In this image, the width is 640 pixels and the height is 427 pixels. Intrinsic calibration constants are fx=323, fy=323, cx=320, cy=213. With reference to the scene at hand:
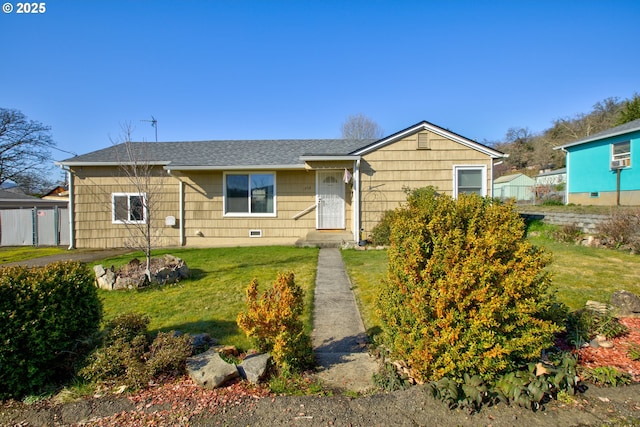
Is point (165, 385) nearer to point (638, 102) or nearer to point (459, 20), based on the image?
point (459, 20)

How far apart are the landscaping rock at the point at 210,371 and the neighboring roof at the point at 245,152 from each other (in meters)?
8.25

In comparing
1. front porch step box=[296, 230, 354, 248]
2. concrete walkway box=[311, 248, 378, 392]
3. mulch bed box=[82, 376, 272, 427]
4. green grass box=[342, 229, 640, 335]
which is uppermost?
front porch step box=[296, 230, 354, 248]

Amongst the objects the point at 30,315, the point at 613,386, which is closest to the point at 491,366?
the point at 613,386

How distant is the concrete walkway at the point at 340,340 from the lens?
292 cm

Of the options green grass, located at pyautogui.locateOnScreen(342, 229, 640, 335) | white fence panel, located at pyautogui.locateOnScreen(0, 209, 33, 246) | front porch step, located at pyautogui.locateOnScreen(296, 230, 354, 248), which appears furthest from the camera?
white fence panel, located at pyautogui.locateOnScreen(0, 209, 33, 246)

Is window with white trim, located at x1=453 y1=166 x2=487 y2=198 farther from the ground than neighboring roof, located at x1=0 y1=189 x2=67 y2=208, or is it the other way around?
window with white trim, located at x1=453 y1=166 x2=487 y2=198

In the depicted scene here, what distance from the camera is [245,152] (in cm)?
1312

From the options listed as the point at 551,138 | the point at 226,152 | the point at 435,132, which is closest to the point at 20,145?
the point at 226,152

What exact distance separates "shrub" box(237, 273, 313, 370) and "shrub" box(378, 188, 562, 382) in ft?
2.88

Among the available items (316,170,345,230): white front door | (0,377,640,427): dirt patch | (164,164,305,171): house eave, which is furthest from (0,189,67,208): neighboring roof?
(0,377,640,427): dirt patch

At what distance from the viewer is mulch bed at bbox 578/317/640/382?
296 centimetres

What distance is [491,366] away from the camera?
2.47 metres

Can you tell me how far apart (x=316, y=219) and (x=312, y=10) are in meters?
6.60

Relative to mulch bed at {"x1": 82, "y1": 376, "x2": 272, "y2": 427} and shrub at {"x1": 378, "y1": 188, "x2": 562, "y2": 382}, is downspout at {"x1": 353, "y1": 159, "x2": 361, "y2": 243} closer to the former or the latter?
shrub at {"x1": 378, "y1": 188, "x2": 562, "y2": 382}
